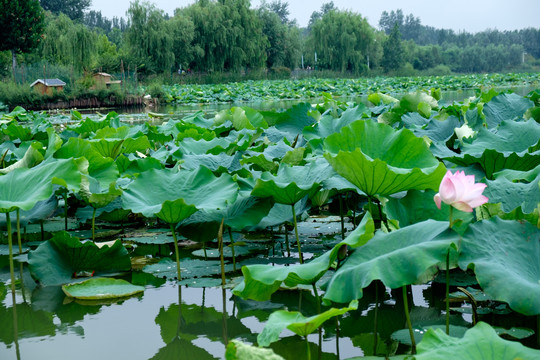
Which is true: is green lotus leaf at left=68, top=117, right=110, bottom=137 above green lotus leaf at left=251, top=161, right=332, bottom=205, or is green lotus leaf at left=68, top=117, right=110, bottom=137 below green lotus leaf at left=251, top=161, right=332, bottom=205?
above

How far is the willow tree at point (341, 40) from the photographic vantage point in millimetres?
28578

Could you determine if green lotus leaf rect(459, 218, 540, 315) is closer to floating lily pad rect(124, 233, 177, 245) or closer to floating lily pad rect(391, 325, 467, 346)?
floating lily pad rect(391, 325, 467, 346)

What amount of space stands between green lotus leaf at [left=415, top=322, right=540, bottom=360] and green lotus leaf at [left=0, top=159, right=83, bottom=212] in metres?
0.92

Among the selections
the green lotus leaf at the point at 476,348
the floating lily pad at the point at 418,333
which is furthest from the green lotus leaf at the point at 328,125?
the green lotus leaf at the point at 476,348

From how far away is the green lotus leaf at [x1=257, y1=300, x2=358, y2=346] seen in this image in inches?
30.6

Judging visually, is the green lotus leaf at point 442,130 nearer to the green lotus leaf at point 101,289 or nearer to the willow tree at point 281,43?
the green lotus leaf at point 101,289

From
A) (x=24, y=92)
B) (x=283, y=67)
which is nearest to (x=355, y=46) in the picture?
(x=283, y=67)

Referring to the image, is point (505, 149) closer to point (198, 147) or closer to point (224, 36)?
point (198, 147)

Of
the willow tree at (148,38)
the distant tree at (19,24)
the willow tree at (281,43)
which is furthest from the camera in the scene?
the willow tree at (281,43)

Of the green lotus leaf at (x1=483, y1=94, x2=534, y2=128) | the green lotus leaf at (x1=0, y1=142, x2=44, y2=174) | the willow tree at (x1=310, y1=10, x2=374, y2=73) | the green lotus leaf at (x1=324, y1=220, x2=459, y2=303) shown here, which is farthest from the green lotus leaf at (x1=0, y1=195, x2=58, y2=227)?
the willow tree at (x1=310, y1=10, x2=374, y2=73)

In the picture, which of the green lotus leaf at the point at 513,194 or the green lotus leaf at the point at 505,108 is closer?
the green lotus leaf at the point at 513,194

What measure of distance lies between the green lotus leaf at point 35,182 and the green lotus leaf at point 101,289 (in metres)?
0.25

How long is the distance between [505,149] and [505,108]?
0.89 m

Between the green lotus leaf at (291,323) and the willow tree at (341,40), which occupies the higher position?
the willow tree at (341,40)
